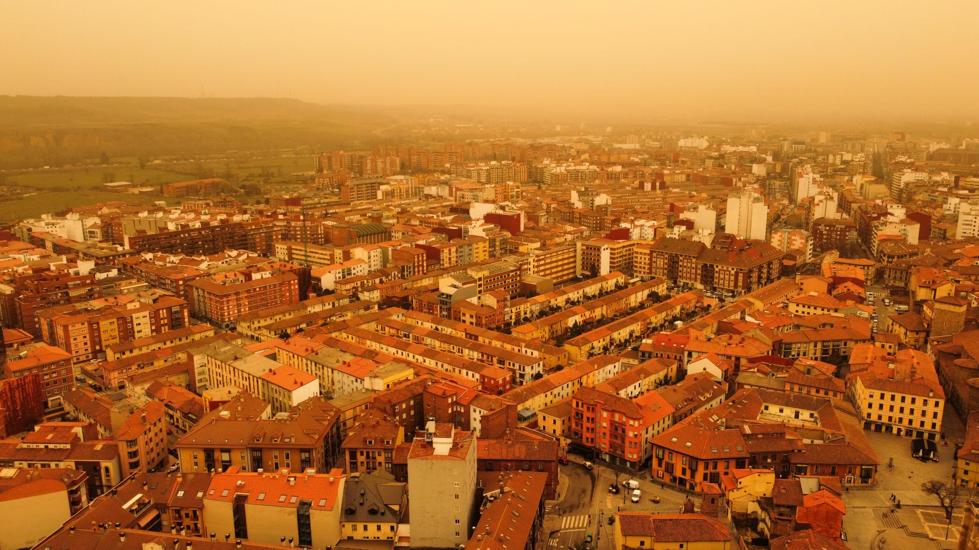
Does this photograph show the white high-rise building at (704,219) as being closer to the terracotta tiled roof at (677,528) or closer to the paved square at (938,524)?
the paved square at (938,524)

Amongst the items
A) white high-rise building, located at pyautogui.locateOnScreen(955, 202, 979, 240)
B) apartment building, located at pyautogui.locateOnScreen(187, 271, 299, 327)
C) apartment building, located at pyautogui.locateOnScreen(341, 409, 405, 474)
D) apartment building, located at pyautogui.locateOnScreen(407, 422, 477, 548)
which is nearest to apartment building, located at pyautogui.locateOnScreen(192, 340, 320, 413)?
apartment building, located at pyautogui.locateOnScreen(341, 409, 405, 474)

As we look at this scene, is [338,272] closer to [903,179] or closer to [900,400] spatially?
[900,400]

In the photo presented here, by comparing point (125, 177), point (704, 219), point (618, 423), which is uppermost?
point (125, 177)

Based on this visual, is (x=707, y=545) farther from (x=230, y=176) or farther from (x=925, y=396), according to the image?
(x=230, y=176)

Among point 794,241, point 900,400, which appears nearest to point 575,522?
point 900,400

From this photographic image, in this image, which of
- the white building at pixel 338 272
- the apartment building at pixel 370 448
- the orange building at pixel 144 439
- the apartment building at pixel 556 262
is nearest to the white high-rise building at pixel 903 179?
the apartment building at pixel 556 262
